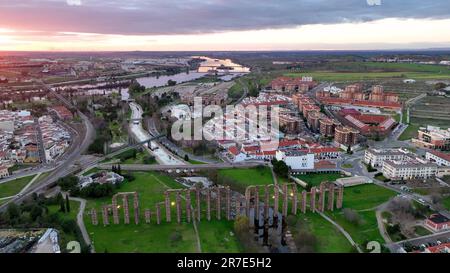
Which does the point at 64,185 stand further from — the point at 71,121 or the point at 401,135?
the point at 401,135

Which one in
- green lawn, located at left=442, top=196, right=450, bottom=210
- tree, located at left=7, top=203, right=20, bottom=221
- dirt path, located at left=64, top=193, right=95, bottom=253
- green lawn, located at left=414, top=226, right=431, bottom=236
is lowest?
green lawn, located at left=414, top=226, right=431, bottom=236

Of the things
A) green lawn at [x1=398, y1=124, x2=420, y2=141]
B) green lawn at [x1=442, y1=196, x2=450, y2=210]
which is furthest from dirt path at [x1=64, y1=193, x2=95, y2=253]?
green lawn at [x1=398, y1=124, x2=420, y2=141]

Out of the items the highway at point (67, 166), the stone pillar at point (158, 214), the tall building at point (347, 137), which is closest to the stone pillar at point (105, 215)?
the stone pillar at point (158, 214)

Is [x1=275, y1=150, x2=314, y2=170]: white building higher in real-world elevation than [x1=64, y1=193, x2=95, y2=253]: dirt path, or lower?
higher

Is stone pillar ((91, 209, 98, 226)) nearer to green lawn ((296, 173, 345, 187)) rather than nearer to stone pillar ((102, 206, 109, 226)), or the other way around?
stone pillar ((102, 206, 109, 226))

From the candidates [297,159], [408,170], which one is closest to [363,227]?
[408,170]
